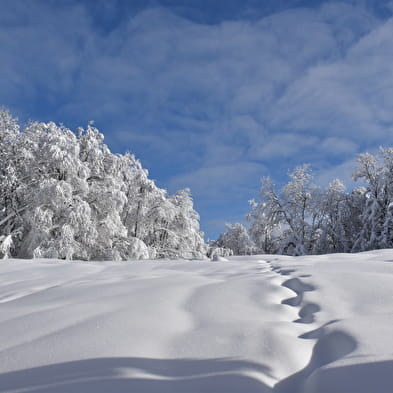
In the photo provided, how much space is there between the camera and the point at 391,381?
1.12m

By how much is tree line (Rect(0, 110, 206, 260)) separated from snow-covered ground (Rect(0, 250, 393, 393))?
8.32 m

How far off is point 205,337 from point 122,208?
12.3m

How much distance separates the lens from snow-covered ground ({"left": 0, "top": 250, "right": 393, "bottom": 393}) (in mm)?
1239

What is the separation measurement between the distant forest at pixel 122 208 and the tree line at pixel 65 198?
0.12 ft

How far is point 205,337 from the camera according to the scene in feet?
5.41

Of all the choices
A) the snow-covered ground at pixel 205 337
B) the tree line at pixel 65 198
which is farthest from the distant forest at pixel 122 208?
the snow-covered ground at pixel 205 337

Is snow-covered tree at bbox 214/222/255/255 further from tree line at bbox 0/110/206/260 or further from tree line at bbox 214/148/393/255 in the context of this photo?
tree line at bbox 0/110/206/260

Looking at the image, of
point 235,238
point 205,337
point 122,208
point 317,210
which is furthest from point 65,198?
point 235,238

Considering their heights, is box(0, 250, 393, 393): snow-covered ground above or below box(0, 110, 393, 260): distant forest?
below

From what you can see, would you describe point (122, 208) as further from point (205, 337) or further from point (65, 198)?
point (205, 337)

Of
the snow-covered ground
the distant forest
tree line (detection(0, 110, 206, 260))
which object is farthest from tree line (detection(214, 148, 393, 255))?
the snow-covered ground

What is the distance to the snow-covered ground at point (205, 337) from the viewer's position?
1.24 m

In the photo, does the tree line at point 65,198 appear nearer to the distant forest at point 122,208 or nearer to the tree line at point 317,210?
the distant forest at point 122,208

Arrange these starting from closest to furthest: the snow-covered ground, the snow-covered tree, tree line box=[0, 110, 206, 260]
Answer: the snow-covered ground, tree line box=[0, 110, 206, 260], the snow-covered tree
